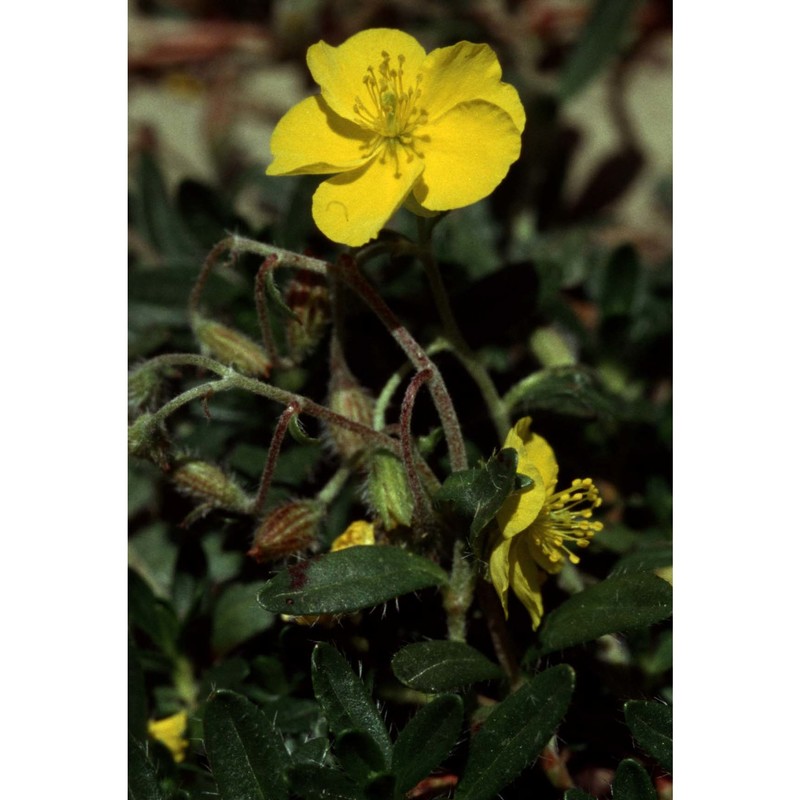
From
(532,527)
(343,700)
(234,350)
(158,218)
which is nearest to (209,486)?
(234,350)

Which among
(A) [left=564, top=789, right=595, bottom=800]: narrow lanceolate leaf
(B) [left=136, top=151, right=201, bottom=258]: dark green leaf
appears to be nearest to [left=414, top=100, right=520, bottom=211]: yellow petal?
(A) [left=564, top=789, right=595, bottom=800]: narrow lanceolate leaf

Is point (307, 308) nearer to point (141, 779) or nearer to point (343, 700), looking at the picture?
point (343, 700)

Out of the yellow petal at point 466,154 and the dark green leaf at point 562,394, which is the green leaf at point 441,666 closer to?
the dark green leaf at point 562,394

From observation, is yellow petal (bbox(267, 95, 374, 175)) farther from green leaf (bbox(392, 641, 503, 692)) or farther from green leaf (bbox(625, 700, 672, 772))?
green leaf (bbox(625, 700, 672, 772))

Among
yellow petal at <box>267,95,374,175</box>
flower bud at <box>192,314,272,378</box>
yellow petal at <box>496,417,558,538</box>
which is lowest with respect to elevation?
yellow petal at <box>496,417,558,538</box>

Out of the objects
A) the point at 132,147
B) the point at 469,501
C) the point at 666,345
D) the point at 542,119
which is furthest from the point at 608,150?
the point at 469,501
